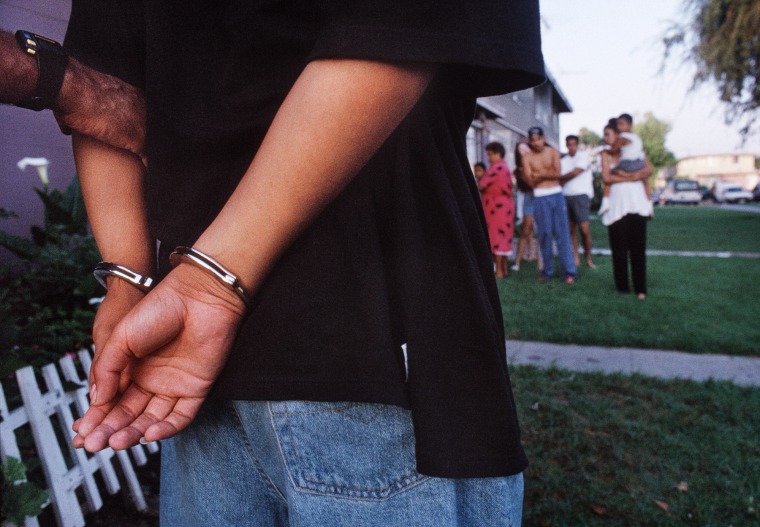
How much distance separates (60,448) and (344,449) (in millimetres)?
2390

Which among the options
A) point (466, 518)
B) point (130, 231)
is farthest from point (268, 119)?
point (466, 518)

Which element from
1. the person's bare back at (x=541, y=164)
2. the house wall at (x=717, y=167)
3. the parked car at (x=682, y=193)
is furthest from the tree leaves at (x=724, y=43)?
the house wall at (x=717, y=167)

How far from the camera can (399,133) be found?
2.37 ft

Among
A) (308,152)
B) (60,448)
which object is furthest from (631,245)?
(308,152)

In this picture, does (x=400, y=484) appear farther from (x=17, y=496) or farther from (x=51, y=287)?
(x=51, y=287)

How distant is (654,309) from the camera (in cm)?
595

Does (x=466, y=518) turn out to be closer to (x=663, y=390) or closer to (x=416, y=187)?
(x=416, y=187)

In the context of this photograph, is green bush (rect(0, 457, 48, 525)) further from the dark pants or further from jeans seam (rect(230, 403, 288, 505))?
the dark pants

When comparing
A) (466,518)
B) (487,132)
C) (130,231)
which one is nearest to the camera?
(466,518)

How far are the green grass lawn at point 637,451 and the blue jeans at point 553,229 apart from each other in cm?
411

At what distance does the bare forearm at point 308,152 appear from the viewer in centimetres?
61

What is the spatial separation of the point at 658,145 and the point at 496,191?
7680cm

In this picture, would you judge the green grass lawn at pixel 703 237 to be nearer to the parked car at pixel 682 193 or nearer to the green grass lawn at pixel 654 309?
the green grass lawn at pixel 654 309

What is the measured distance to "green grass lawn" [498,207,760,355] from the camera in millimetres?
4816
